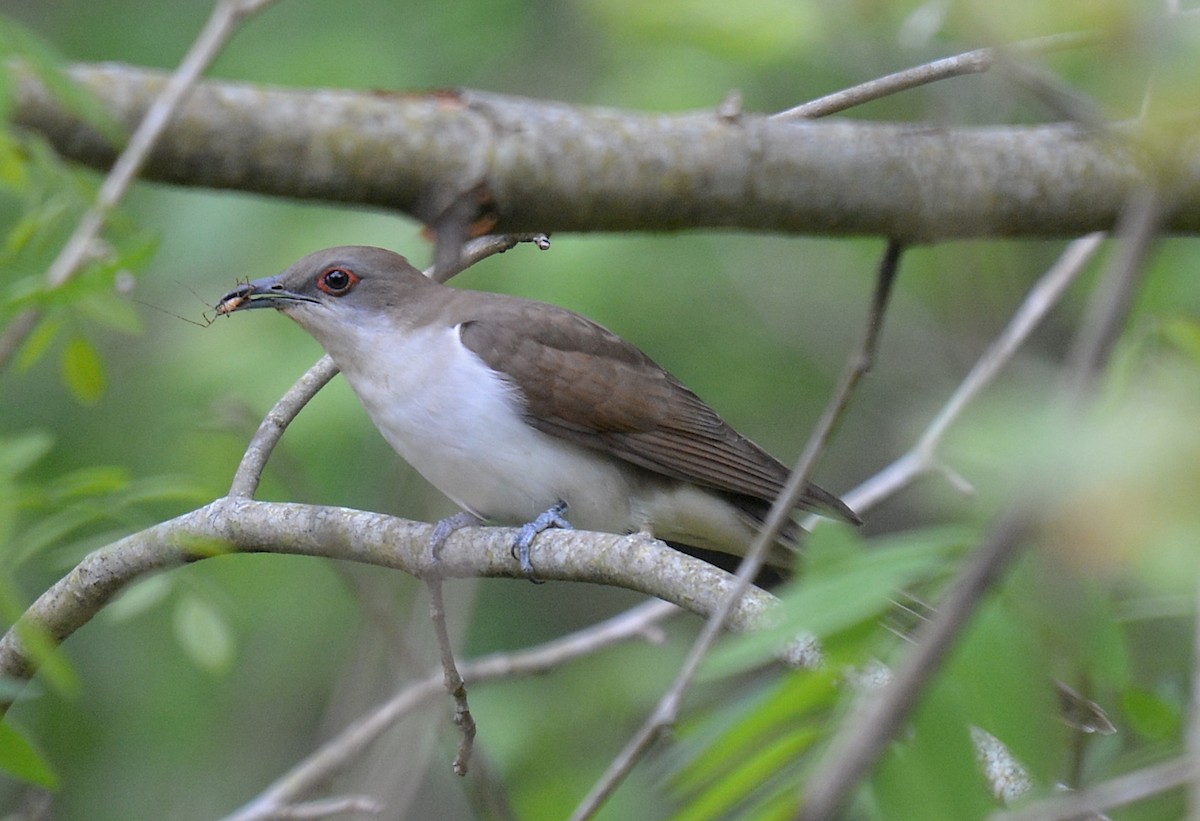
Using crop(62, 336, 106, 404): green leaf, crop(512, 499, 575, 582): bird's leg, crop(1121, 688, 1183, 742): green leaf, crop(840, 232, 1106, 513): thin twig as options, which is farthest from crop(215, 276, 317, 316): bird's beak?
crop(1121, 688, 1183, 742): green leaf

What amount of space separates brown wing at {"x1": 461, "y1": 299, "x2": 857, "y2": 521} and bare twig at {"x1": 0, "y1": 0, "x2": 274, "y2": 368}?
2420 millimetres

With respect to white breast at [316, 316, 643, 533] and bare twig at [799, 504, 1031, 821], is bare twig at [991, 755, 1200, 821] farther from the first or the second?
white breast at [316, 316, 643, 533]

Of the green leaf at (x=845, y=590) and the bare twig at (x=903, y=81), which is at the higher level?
the bare twig at (x=903, y=81)

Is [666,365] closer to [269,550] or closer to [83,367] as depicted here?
[269,550]

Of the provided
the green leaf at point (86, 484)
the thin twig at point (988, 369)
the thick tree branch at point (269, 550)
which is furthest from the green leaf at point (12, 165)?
the thin twig at point (988, 369)

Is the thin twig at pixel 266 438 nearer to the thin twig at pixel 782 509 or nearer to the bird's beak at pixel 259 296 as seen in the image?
the bird's beak at pixel 259 296

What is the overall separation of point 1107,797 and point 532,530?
2498 mm

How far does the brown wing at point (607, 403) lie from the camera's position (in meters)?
4.79

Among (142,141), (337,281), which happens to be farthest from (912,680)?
(337,281)

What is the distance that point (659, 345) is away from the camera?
7.53 m

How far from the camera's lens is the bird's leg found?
3775 mm

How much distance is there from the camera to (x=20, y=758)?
7.69 ft

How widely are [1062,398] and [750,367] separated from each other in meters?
6.53

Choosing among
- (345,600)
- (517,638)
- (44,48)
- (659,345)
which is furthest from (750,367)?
(44,48)
